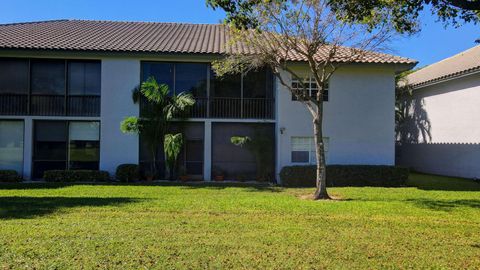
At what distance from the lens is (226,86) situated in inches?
795

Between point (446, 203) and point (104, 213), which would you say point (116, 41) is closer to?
point (104, 213)

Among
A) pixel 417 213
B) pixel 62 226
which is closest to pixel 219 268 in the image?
pixel 62 226

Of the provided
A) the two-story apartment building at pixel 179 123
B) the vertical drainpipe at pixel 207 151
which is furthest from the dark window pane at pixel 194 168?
the vertical drainpipe at pixel 207 151

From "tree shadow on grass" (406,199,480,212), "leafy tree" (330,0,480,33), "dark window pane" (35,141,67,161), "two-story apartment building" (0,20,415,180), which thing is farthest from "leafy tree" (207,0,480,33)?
"dark window pane" (35,141,67,161)

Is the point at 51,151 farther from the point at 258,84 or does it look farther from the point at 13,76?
the point at 258,84

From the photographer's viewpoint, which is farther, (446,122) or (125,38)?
(446,122)

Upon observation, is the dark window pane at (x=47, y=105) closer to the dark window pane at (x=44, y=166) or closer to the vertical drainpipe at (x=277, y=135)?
the dark window pane at (x=44, y=166)

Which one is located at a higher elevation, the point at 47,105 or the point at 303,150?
the point at 47,105

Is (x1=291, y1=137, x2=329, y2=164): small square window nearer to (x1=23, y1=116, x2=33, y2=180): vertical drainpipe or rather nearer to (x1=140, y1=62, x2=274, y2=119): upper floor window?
(x1=140, y1=62, x2=274, y2=119): upper floor window

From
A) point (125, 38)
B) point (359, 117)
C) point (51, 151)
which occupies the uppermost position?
point (125, 38)

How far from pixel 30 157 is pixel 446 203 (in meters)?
16.5

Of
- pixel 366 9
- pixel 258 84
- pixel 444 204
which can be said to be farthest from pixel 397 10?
pixel 258 84

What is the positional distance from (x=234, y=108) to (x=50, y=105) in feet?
26.8

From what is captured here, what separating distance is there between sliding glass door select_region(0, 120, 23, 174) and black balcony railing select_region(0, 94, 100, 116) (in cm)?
60
